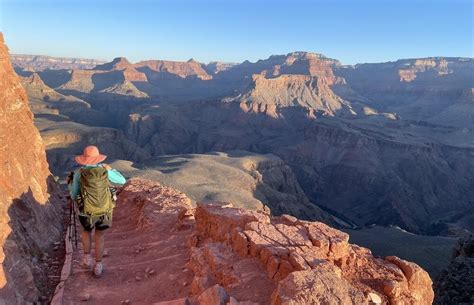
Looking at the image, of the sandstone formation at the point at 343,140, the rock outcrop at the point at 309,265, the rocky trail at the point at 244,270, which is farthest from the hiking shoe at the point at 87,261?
the sandstone formation at the point at 343,140

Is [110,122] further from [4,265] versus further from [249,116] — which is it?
[4,265]

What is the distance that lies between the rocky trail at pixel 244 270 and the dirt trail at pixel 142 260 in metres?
0.02

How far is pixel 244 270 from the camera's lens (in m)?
7.37

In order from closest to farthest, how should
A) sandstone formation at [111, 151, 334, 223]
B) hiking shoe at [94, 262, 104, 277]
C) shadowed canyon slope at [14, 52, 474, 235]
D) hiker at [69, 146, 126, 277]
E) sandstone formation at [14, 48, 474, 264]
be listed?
hiker at [69, 146, 126, 277]
hiking shoe at [94, 262, 104, 277]
sandstone formation at [111, 151, 334, 223]
sandstone formation at [14, 48, 474, 264]
shadowed canyon slope at [14, 52, 474, 235]

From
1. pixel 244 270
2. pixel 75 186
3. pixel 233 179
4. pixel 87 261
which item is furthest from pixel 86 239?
pixel 233 179

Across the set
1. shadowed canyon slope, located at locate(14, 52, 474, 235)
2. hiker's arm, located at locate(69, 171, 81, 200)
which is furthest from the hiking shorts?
shadowed canyon slope, located at locate(14, 52, 474, 235)

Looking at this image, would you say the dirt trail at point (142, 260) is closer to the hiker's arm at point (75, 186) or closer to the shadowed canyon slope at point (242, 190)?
the shadowed canyon slope at point (242, 190)

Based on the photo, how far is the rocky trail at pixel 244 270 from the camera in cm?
629

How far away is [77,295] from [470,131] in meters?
128

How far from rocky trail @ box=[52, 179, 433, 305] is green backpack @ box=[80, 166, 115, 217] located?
1471 mm

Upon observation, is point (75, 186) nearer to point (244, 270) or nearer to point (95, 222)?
point (95, 222)

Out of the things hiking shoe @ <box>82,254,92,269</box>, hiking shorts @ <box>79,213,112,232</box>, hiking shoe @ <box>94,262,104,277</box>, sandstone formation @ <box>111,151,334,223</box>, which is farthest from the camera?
sandstone formation @ <box>111,151,334,223</box>

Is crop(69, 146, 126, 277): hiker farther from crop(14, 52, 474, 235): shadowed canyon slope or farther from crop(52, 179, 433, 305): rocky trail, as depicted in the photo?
crop(14, 52, 474, 235): shadowed canyon slope

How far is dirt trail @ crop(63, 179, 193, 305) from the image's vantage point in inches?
303
